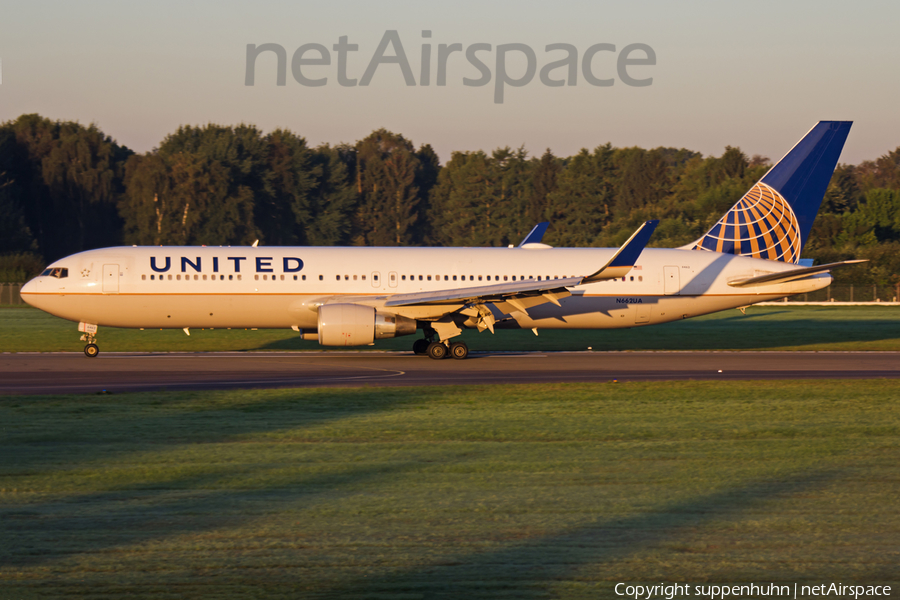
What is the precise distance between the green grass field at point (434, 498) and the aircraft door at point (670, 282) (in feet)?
47.7

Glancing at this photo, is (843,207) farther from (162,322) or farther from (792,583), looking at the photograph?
(792,583)

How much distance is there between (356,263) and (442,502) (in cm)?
2121

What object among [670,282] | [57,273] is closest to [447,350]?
[670,282]

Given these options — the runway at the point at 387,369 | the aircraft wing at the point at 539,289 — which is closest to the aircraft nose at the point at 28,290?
the runway at the point at 387,369

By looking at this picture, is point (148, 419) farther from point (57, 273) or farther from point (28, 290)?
point (28, 290)

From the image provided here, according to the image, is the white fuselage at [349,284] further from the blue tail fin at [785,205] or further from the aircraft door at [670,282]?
the blue tail fin at [785,205]

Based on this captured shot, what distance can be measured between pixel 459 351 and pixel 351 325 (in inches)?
157

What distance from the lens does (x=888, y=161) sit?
155000mm

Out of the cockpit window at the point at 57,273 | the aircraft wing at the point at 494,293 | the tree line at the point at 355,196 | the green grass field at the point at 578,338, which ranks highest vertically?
the tree line at the point at 355,196

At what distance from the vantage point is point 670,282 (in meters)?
31.8

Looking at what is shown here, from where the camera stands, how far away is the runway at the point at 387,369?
70.5 ft

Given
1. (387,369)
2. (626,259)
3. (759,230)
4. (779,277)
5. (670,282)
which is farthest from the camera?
(759,230)

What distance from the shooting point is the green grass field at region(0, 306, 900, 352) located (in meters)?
34.7

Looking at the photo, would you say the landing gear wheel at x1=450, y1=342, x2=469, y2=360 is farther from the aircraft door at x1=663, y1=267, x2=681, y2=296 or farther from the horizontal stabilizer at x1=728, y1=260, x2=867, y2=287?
the horizontal stabilizer at x1=728, y1=260, x2=867, y2=287
